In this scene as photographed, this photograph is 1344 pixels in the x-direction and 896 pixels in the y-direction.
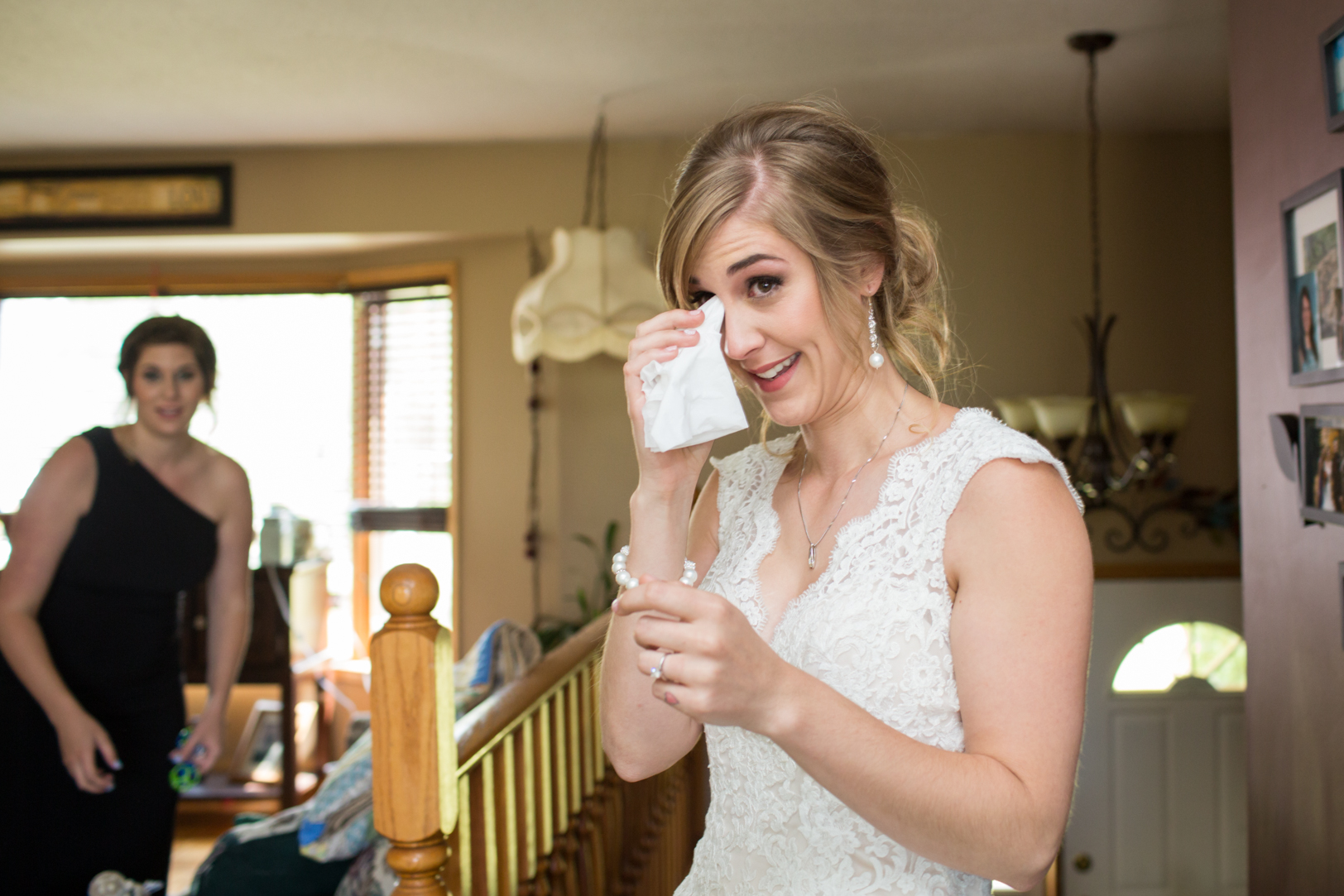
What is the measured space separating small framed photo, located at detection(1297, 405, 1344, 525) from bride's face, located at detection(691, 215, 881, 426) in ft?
3.15

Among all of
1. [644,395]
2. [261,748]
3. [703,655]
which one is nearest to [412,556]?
[261,748]

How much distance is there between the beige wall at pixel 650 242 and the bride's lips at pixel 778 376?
2992mm

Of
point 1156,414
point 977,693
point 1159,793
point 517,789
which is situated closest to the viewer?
point 977,693

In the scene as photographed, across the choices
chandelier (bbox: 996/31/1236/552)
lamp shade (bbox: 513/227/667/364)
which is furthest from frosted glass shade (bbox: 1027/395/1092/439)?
lamp shade (bbox: 513/227/667/364)

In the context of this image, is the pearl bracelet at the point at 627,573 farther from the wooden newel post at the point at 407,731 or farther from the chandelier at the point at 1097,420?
the chandelier at the point at 1097,420

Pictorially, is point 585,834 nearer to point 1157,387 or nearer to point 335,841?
point 335,841

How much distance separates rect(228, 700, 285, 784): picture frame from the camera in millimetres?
4516

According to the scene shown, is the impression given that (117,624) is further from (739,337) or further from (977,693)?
(977,693)

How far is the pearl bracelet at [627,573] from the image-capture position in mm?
980

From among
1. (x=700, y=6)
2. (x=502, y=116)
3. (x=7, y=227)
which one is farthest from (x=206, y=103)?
(x=700, y=6)

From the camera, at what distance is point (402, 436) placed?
15.1 ft

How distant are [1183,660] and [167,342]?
3647 millimetres

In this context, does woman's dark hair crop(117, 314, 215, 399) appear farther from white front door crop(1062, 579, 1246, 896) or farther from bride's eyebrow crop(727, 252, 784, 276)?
white front door crop(1062, 579, 1246, 896)

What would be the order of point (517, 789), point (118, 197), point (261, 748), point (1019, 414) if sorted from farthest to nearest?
point (261, 748) → point (118, 197) → point (1019, 414) → point (517, 789)
